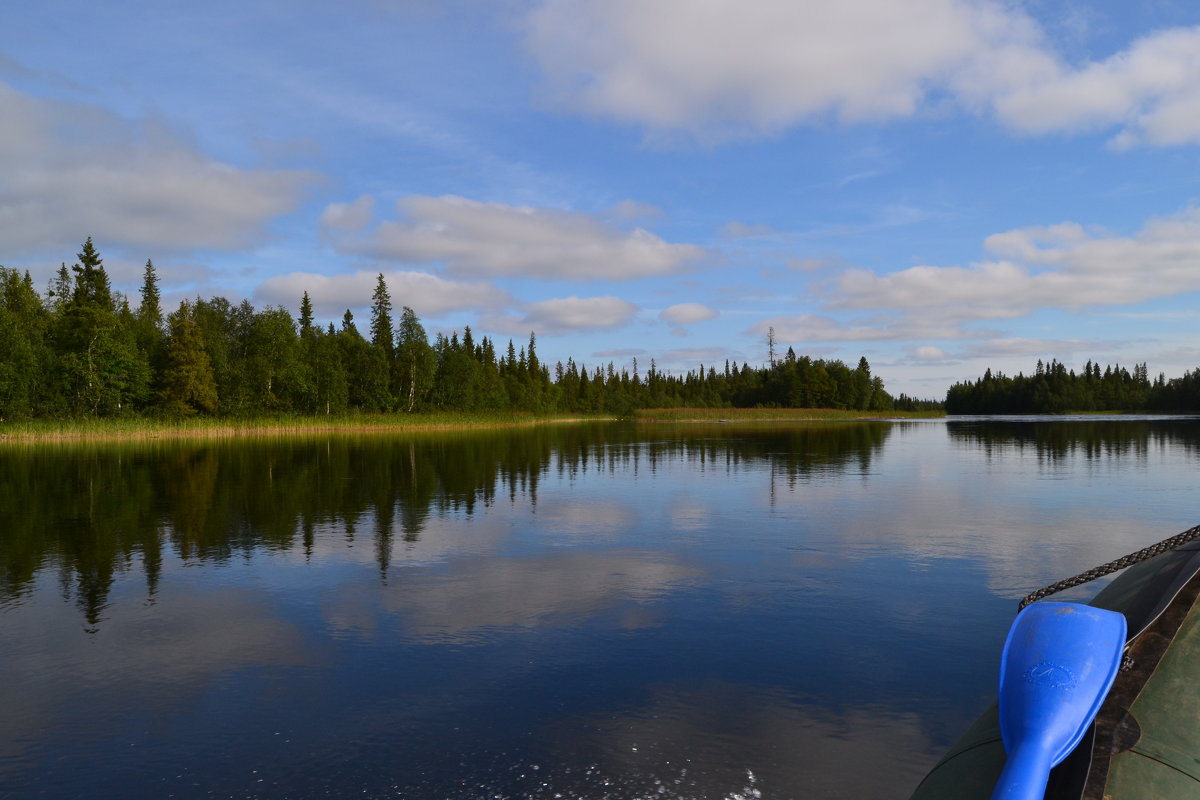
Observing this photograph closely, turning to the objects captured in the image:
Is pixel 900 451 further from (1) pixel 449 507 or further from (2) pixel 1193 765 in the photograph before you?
(2) pixel 1193 765

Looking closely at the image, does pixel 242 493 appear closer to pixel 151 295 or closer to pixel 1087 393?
pixel 151 295

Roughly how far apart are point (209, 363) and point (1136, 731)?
85076 millimetres

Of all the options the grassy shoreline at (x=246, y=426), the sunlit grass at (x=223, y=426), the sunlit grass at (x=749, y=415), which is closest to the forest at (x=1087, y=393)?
the sunlit grass at (x=749, y=415)

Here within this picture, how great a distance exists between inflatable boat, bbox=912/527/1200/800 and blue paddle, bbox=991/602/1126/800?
2 centimetres

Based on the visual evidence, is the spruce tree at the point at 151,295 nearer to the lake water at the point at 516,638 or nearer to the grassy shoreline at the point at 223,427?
the grassy shoreline at the point at 223,427

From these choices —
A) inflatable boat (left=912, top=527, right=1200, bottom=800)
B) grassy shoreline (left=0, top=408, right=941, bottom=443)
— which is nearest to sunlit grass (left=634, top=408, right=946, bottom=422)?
grassy shoreline (left=0, top=408, right=941, bottom=443)

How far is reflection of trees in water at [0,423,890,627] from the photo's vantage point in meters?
13.0

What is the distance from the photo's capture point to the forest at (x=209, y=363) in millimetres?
62312

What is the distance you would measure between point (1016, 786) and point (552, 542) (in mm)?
11456

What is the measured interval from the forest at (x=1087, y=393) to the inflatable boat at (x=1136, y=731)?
185948 mm

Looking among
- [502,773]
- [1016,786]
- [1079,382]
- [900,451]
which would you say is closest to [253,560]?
[502,773]

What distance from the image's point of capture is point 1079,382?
184 metres

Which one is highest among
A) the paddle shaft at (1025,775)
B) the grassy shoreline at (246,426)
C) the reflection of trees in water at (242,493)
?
the paddle shaft at (1025,775)

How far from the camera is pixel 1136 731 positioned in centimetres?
304
